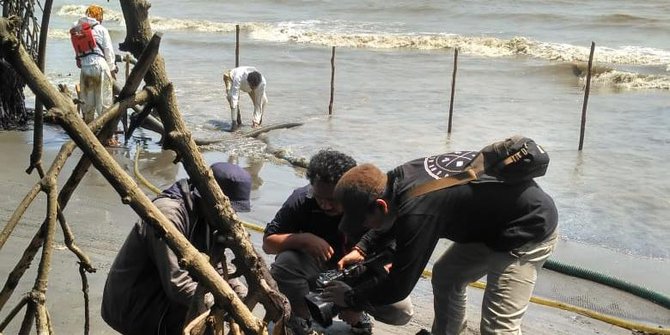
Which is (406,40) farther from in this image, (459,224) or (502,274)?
(459,224)

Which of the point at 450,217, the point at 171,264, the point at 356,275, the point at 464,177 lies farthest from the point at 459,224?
the point at 171,264

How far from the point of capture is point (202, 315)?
235 centimetres

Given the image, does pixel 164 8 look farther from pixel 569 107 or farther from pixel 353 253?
pixel 353 253

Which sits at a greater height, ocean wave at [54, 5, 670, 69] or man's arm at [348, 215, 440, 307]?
man's arm at [348, 215, 440, 307]

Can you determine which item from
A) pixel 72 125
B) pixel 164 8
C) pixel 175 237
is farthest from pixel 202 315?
pixel 164 8

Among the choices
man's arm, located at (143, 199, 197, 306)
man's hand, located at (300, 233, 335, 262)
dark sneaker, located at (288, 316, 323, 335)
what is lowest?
dark sneaker, located at (288, 316, 323, 335)

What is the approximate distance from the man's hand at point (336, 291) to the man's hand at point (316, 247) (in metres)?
0.32

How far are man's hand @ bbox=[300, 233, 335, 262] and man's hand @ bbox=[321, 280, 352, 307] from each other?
0.32 metres

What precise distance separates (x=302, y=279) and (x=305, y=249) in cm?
20

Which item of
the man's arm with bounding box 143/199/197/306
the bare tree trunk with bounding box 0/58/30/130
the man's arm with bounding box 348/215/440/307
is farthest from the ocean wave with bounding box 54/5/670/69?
the man's arm with bounding box 143/199/197/306

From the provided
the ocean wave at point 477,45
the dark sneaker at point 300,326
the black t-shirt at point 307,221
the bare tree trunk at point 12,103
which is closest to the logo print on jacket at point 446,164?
the black t-shirt at point 307,221

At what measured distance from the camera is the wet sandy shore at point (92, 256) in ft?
16.4

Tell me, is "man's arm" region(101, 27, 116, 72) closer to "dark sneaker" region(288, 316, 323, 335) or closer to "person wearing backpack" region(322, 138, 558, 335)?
"dark sneaker" region(288, 316, 323, 335)

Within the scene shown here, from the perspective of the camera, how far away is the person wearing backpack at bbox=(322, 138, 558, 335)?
366cm
